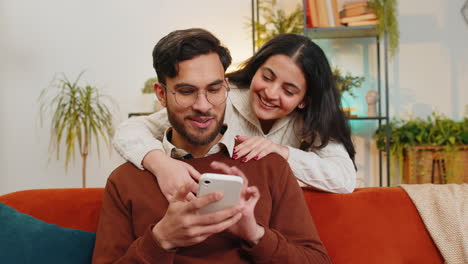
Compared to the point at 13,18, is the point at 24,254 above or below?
below

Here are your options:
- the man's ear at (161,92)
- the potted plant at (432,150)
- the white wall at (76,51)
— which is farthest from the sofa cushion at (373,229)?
the white wall at (76,51)

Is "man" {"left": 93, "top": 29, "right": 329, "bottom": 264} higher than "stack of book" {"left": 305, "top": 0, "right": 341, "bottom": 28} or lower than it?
lower

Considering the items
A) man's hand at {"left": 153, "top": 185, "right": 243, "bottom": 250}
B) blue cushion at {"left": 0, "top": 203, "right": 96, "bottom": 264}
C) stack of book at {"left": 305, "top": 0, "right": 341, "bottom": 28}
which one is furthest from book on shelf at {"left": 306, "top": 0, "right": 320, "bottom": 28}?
man's hand at {"left": 153, "top": 185, "right": 243, "bottom": 250}

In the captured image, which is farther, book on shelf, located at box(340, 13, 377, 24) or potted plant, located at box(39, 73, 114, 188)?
potted plant, located at box(39, 73, 114, 188)

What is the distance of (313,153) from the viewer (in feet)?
5.35

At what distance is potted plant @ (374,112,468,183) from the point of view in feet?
10.4

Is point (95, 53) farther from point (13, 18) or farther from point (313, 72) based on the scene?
point (313, 72)

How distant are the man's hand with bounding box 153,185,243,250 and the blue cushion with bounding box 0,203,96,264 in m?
0.47

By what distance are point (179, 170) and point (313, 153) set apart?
61 cm

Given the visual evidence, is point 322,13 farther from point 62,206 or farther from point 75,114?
point 62,206

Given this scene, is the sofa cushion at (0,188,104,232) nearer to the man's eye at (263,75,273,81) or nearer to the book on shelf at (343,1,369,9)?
the man's eye at (263,75,273,81)

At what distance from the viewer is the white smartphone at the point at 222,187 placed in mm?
866

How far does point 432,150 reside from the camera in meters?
3.23

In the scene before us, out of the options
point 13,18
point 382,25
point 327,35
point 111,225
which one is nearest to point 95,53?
point 13,18
